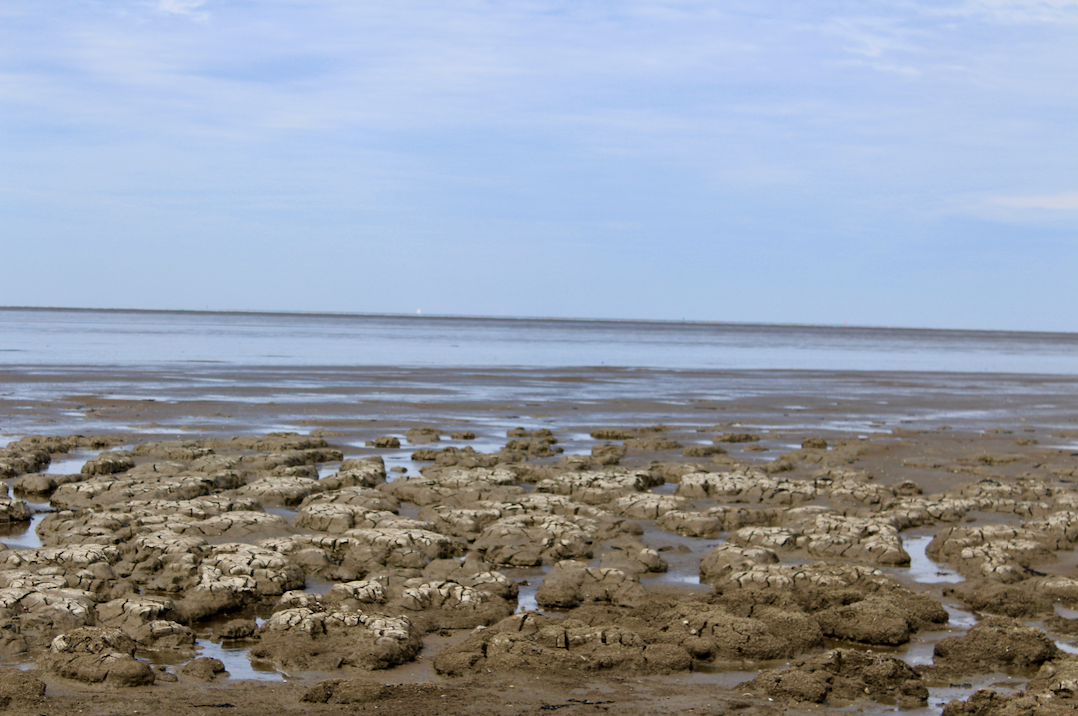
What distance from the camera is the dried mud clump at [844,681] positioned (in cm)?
603

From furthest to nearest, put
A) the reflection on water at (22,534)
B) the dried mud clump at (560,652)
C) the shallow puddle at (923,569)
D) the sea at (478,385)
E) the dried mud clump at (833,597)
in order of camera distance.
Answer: the sea at (478,385) < the reflection on water at (22,534) < the shallow puddle at (923,569) < the dried mud clump at (833,597) < the dried mud clump at (560,652)

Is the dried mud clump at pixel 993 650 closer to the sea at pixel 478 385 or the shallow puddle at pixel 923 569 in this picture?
the shallow puddle at pixel 923 569

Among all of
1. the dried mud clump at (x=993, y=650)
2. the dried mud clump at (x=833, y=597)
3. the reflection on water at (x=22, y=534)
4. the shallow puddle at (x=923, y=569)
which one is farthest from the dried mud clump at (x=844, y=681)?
the reflection on water at (x=22, y=534)

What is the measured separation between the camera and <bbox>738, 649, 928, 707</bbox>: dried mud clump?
6.03 metres

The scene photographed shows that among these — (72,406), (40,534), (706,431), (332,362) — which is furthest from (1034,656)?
(332,362)

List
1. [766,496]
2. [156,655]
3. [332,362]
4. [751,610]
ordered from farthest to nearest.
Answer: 1. [332,362]
2. [766,496]
3. [751,610]
4. [156,655]

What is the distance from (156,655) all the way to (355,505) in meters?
4.54

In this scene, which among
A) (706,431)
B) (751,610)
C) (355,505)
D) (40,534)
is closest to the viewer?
(751,610)

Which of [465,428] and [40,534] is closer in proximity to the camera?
[40,534]

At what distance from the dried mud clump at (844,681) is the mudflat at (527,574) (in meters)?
0.02

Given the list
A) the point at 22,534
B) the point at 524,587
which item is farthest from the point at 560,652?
the point at 22,534

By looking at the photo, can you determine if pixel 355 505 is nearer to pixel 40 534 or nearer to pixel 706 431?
pixel 40 534

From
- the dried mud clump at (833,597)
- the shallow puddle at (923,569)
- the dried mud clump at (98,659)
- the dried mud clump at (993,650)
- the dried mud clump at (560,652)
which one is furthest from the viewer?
the shallow puddle at (923,569)

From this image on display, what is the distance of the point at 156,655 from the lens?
6.63 metres
